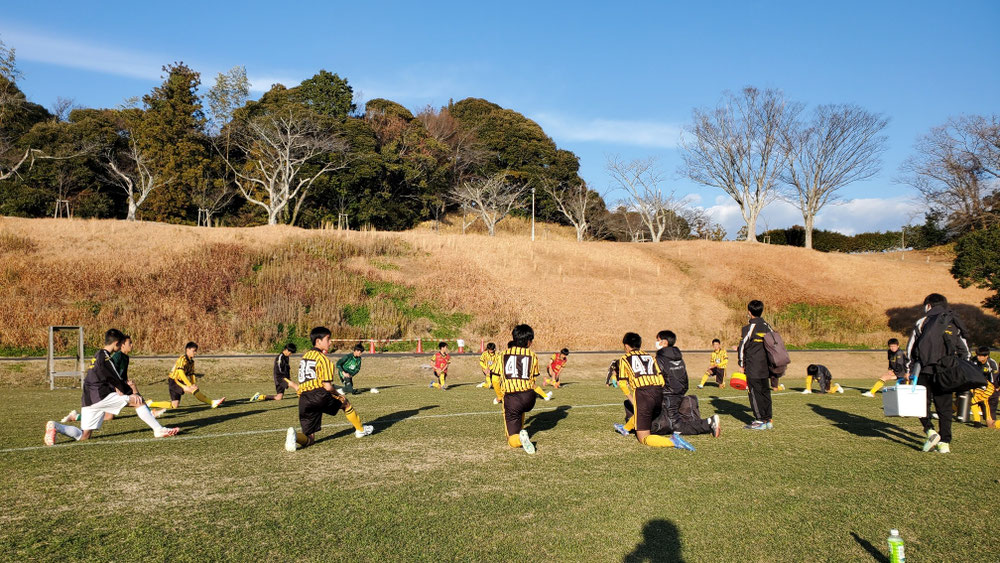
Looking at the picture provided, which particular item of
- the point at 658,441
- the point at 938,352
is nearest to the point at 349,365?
the point at 658,441

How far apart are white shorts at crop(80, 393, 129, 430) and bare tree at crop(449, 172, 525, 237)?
4609 cm

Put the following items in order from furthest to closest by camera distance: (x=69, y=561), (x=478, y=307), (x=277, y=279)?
(x=478, y=307) < (x=277, y=279) < (x=69, y=561)

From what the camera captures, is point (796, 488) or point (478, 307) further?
point (478, 307)

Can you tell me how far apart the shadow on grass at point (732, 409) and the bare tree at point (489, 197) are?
41838 millimetres

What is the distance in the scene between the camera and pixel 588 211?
63.4 metres

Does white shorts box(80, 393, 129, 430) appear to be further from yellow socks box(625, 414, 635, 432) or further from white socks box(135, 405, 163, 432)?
yellow socks box(625, 414, 635, 432)

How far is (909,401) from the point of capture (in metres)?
7.65

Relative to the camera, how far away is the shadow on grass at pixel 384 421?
9.07 meters

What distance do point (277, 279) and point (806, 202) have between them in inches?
1672

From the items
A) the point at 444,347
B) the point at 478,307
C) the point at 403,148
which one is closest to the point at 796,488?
the point at 444,347

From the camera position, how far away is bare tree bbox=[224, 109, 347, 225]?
43.9 m

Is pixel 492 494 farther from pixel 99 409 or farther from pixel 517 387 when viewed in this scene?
pixel 99 409

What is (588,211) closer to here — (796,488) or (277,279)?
(277,279)

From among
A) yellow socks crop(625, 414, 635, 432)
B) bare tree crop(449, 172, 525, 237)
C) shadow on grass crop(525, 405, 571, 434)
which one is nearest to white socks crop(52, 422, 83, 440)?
shadow on grass crop(525, 405, 571, 434)
